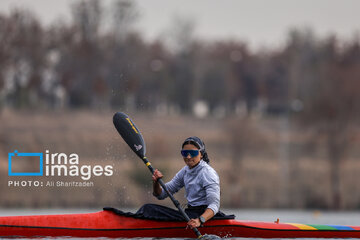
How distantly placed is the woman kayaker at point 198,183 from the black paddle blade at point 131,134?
1453 millimetres

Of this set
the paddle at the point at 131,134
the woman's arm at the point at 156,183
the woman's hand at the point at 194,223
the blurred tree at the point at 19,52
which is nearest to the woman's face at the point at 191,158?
the woman's arm at the point at 156,183

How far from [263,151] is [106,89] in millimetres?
11584

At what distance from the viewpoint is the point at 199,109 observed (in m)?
64.9

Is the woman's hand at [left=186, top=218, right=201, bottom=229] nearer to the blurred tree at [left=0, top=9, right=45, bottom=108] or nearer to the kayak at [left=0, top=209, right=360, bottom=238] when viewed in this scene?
the kayak at [left=0, top=209, right=360, bottom=238]

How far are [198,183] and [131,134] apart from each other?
231 centimetres

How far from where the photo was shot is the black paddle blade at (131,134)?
13.2 meters

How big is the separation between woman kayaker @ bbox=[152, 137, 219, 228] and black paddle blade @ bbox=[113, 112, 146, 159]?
1.45 metres

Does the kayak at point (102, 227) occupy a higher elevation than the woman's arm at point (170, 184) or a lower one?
lower

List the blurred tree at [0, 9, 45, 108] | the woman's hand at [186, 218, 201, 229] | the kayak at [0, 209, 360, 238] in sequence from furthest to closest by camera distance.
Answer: the blurred tree at [0, 9, 45, 108], the kayak at [0, 209, 360, 238], the woman's hand at [186, 218, 201, 229]

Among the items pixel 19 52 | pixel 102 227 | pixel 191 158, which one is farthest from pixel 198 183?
pixel 19 52

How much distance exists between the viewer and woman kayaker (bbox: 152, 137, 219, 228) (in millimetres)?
11211

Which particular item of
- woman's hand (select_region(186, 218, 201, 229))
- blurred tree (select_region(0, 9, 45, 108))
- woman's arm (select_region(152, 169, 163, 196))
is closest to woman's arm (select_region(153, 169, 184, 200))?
woman's arm (select_region(152, 169, 163, 196))

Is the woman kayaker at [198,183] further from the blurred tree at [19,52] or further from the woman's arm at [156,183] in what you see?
the blurred tree at [19,52]

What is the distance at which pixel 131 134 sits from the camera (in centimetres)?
1330
